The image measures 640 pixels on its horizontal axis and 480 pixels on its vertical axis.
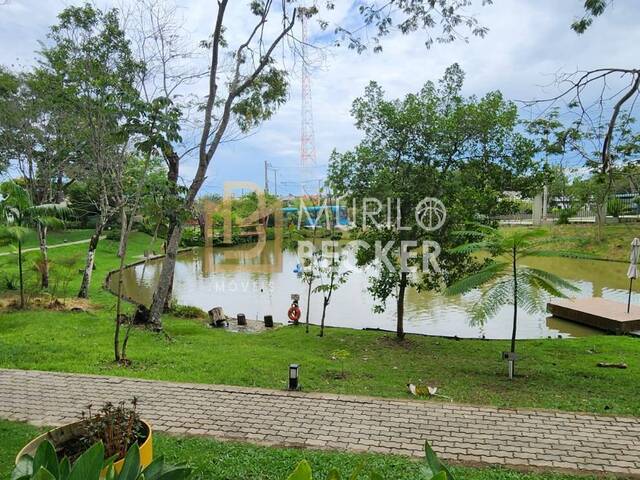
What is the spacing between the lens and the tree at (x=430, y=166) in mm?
9523

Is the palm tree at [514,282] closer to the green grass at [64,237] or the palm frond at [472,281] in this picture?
the palm frond at [472,281]

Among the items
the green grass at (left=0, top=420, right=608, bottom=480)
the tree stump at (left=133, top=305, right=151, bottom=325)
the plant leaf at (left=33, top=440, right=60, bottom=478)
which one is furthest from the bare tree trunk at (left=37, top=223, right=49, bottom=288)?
the plant leaf at (left=33, top=440, right=60, bottom=478)

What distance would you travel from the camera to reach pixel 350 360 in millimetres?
8484

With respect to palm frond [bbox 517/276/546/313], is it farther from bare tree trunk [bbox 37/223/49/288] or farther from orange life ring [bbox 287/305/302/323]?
bare tree trunk [bbox 37/223/49/288]

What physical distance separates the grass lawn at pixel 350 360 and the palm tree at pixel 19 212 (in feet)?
6.33

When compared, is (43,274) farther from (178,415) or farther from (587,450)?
(587,450)

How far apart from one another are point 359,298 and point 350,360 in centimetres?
787

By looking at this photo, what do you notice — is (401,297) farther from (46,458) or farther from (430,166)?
(46,458)

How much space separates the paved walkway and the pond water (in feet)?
8.29

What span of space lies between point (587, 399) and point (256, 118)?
928cm

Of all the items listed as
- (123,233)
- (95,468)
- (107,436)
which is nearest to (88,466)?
(95,468)

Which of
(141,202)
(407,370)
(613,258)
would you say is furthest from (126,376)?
(613,258)

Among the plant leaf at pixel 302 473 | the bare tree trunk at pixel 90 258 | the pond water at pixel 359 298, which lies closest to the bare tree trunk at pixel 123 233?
the pond water at pixel 359 298

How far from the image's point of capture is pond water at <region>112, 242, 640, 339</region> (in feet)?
43.1
